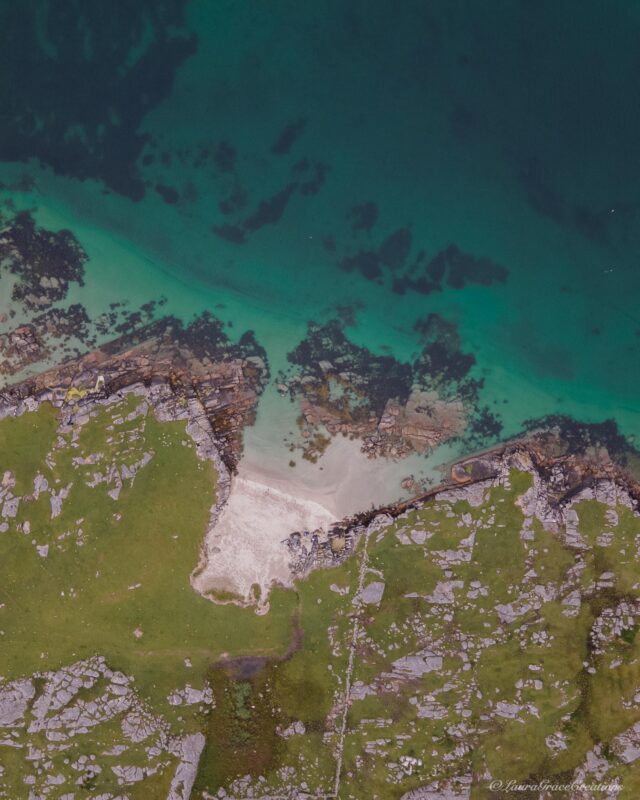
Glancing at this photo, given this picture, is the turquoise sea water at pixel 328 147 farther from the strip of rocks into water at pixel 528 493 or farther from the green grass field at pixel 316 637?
the green grass field at pixel 316 637

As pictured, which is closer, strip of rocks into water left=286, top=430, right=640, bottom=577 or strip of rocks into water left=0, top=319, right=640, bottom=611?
strip of rocks into water left=286, top=430, right=640, bottom=577

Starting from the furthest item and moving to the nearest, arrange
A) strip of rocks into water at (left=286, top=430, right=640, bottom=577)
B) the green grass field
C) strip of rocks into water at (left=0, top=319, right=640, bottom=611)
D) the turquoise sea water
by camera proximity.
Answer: the turquoise sea water → strip of rocks into water at (left=0, top=319, right=640, bottom=611) → strip of rocks into water at (left=286, top=430, right=640, bottom=577) → the green grass field

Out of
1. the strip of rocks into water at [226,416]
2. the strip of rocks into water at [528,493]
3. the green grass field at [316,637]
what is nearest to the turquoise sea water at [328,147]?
the strip of rocks into water at [226,416]

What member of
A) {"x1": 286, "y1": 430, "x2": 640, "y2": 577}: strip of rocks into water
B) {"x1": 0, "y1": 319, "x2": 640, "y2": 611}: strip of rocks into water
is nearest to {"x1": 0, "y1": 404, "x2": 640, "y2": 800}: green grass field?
{"x1": 286, "y1": 430, "x2": 640, "y2": 577}: strip of rocks into water

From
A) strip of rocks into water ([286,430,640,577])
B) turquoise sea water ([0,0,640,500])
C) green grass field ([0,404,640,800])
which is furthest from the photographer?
turquoise sea water ([0,0,640,500])

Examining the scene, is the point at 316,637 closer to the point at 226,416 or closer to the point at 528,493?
the point at 226,416

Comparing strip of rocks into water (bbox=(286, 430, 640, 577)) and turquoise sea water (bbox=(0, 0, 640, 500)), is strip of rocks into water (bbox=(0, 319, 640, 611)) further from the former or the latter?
turquoise sea water (bbox=(0, 0, 640, 500))

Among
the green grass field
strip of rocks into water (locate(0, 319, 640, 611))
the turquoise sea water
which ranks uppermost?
the turquoise sea water

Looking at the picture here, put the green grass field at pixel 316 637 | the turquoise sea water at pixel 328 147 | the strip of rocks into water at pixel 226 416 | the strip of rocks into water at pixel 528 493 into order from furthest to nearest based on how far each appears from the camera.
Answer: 1. the turquoise sea water at pixel 328 147
2. the strip of rocks into water at pixel 226 416
3. the strip of rocks into water at pixel 528 493
4. the green grass field at pixel 316 637

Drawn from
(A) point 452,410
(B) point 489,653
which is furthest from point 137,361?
(B) point 489,653
